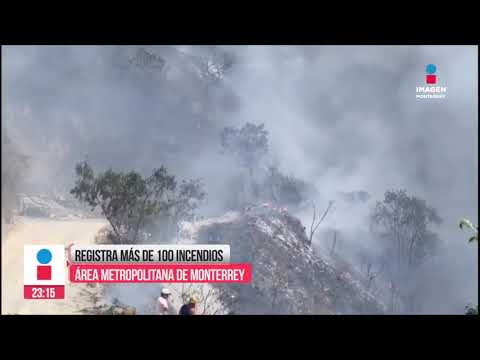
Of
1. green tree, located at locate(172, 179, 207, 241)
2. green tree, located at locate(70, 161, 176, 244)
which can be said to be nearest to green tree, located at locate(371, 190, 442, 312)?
green tree, located at locate(172, 179, 207, 241)

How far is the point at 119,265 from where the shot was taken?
1091 centimetres

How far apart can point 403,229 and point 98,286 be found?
655 cm

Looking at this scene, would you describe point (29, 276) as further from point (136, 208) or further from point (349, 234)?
point (349, 234)

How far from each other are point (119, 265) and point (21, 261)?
69.6 inches

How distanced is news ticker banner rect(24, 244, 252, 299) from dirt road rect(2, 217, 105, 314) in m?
0.11

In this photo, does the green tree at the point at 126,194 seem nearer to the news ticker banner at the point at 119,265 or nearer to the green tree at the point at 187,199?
the green tree at the point at 187,199

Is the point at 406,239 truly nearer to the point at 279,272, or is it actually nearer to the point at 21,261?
the point at 279,272

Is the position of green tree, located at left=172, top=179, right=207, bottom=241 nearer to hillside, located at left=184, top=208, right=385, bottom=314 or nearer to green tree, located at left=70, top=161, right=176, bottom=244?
green tree, located at left=70, top=161, right=176, bottom=244

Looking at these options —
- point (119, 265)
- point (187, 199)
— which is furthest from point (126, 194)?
point (119, 265)

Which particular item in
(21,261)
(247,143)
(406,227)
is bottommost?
(21,261)

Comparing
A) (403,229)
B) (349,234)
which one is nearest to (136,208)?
(349,234)

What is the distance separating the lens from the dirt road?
10617 millimetres
